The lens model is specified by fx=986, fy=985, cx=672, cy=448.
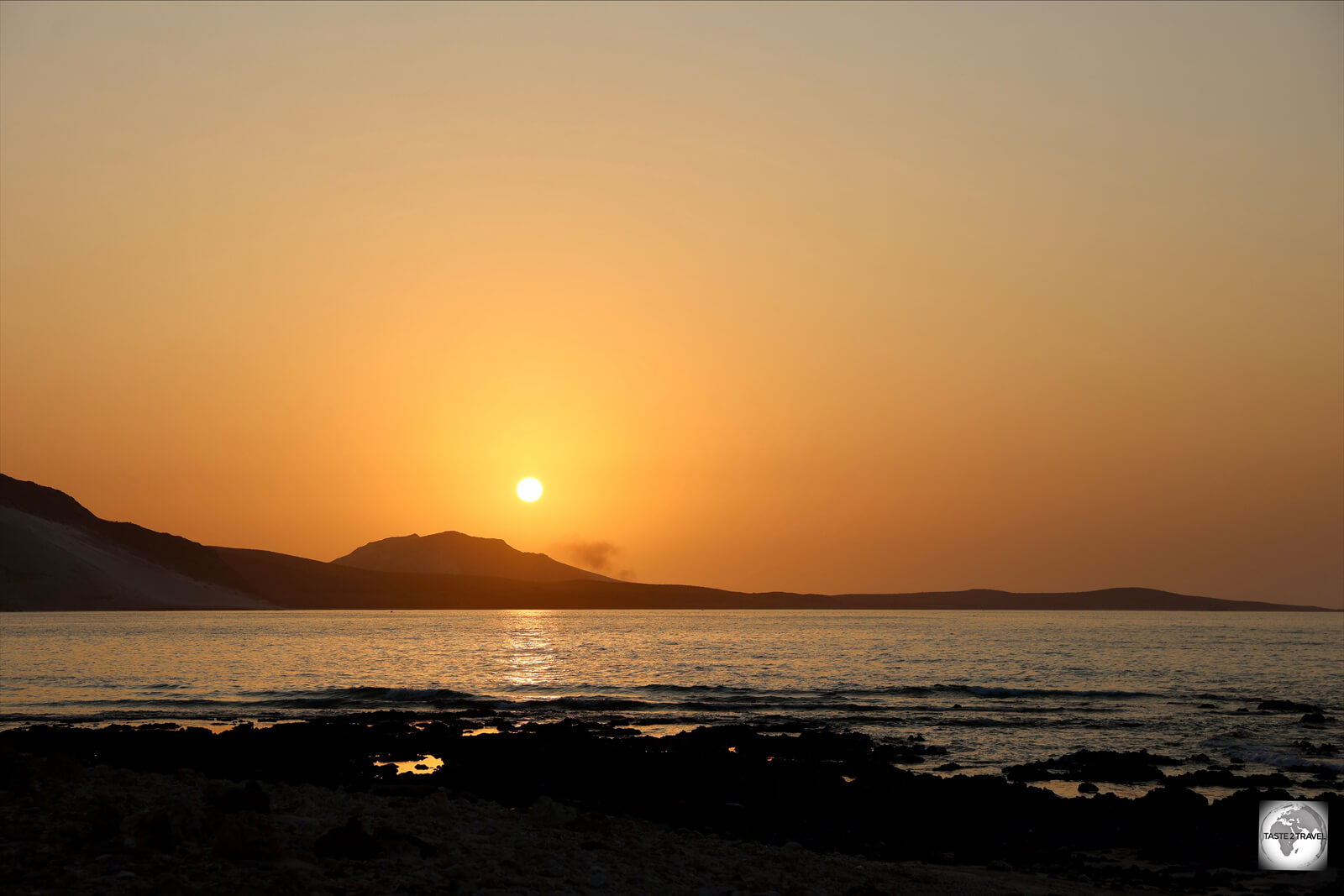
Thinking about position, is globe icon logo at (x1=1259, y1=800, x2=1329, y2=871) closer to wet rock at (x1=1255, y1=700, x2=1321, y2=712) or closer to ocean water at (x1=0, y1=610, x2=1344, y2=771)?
ocean water at (x1=0, y1=610, x2=1344, y2=771)

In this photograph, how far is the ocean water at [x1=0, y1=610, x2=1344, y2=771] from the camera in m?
44.1

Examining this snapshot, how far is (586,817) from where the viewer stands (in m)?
17.4

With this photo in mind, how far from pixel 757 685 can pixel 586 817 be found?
166 ft

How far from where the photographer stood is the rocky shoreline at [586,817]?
1244 centimetres

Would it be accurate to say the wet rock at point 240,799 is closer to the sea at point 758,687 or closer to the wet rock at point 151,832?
the wet rock at point 151,832

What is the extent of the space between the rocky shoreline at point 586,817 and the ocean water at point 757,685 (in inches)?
307

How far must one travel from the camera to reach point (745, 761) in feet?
101

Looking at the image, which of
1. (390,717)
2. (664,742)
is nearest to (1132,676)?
(664,742)

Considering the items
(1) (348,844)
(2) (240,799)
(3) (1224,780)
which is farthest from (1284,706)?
(2) (240,799)

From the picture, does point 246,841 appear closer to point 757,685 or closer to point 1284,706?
point 1284,706

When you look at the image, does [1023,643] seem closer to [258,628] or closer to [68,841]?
[258,628]

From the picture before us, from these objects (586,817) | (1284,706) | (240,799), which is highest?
(240,799)

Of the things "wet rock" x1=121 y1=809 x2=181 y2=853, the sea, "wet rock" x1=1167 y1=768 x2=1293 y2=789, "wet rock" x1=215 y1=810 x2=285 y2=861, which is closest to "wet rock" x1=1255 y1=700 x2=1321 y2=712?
the sea

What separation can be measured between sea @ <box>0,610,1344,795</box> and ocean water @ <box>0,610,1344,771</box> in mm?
228
